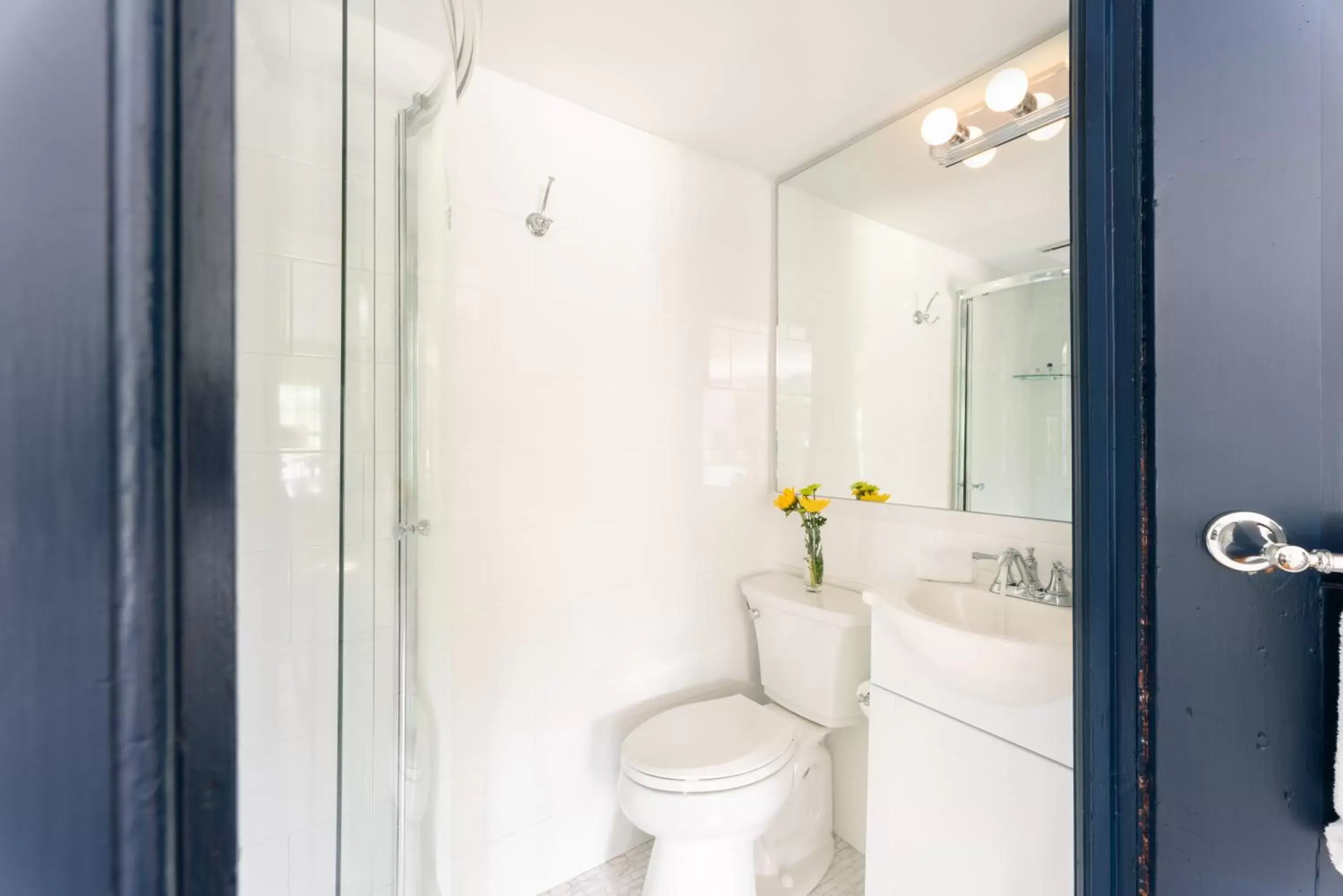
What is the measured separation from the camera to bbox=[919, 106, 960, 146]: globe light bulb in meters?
1.59

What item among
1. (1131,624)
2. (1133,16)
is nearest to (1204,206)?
(1133,16)

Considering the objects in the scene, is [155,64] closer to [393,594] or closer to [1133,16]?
[393,594]

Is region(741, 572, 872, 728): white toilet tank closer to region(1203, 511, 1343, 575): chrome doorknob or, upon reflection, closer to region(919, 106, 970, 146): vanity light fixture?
region(1203, 511, 1343, 575): chrome doorknob

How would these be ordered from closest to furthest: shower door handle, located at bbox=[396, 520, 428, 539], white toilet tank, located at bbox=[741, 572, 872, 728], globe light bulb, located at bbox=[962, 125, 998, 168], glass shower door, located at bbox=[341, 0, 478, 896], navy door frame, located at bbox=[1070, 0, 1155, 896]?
1. glass shower door, located at bbox=[341, 0, 478, 896]
2. navy door frame, located at bbox=[1070, 0, 1155, 896]
3. shower door handle, located at bbox=[396, 520, 428, 539]
4. globe light bulb, located at bbox=[962, 125, 998, 168]
5. white toilet tank, located at bbox=[741, 572, 872, 728]

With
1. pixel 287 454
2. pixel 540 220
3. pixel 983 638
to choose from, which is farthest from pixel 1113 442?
pixel 540 220

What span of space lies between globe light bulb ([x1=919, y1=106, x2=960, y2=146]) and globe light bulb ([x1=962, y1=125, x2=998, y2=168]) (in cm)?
4

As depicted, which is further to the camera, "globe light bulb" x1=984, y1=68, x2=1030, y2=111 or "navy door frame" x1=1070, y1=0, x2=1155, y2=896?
"globe light bulb" x1=984, y1=68, x2=1030, y2=111

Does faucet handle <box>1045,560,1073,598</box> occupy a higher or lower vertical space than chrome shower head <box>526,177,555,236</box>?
lower

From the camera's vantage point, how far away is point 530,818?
63.3 inches

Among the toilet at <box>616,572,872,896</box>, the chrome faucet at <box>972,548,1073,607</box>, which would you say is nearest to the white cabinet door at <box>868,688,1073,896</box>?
the toilet at <box>616,572,872,896</box>

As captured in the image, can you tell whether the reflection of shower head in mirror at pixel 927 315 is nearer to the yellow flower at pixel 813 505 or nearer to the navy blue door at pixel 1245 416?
the yellow flower at pixel 813 505

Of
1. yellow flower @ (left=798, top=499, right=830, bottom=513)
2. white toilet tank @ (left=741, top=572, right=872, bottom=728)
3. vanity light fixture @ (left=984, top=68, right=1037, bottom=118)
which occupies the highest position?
vanity light fixture @ (left=984, top=68, right=1037, bottom=118)

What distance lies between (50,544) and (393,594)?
22.2 inches

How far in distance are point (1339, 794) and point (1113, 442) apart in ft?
1.29
